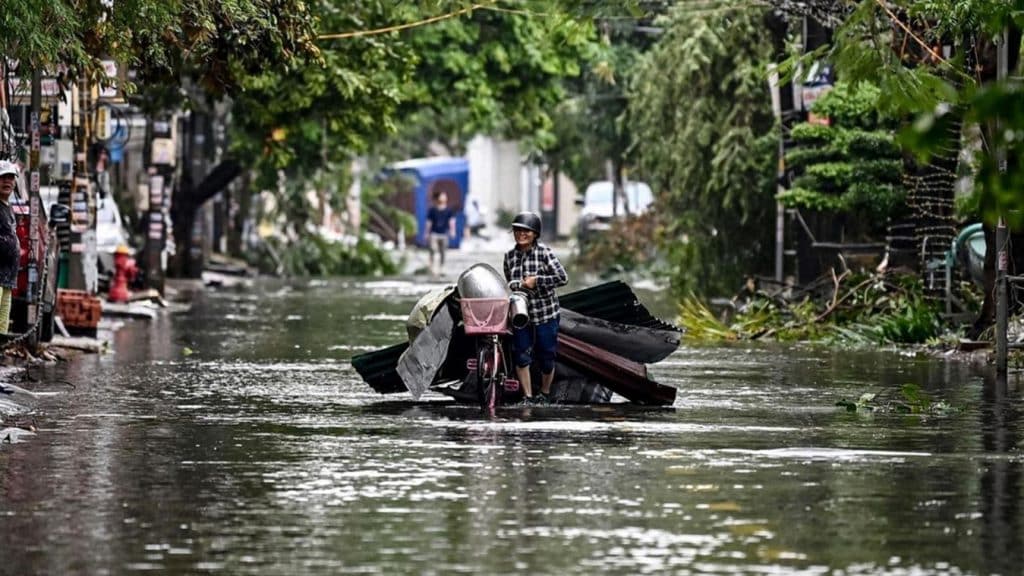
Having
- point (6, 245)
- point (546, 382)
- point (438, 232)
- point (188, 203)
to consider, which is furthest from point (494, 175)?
point (546, 382)

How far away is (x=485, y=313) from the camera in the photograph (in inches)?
697

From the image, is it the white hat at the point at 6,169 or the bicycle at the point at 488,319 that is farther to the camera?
the white hat at the point at 6,169

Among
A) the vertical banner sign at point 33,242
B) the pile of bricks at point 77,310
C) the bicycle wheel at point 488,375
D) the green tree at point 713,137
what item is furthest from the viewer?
the green tree at point 713,137

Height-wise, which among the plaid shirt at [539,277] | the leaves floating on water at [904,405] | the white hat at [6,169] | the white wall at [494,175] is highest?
the white wall at [494,175]

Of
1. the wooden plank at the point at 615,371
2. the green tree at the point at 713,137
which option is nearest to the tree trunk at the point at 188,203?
the green tree at the point at 713,137

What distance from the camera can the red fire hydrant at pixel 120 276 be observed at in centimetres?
3478

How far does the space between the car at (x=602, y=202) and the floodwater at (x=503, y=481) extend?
4265cm

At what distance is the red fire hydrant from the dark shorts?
1756 centimetres

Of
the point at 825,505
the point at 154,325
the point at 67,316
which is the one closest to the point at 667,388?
the point at 825,505

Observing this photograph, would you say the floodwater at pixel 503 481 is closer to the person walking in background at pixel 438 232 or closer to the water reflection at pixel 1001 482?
the water reflection at pixel 1001 482

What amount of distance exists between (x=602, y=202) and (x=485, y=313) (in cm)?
5782

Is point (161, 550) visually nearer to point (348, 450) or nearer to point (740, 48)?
point (348, 450)

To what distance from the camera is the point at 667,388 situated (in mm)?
18109

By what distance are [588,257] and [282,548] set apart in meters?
44.8
